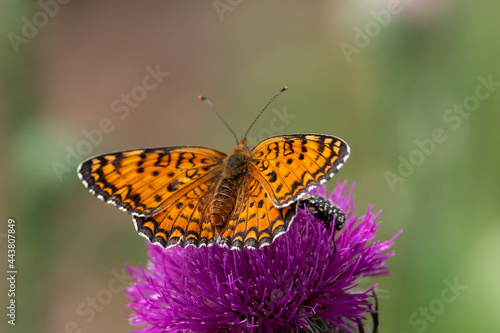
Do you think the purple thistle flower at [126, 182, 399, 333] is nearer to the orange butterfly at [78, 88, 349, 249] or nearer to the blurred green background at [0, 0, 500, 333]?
the orange butterfly at [78, 88, 349, 249]

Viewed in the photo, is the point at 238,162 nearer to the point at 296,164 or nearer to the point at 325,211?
the point at 296,164

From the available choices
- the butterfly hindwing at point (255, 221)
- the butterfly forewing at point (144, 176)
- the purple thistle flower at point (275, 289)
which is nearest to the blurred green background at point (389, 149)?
the purple thistle flower at point (275, 289)

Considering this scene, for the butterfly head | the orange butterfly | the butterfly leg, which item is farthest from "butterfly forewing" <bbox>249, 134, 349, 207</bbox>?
the butterfly leg

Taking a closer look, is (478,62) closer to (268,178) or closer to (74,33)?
(268,178)

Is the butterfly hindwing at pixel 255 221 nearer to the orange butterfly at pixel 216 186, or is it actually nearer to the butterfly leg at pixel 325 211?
the orange butterfly at pixel 216 186

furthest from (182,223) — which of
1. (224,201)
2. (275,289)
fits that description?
(275,289)

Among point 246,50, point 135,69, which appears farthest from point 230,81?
point 135,69
